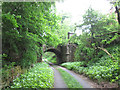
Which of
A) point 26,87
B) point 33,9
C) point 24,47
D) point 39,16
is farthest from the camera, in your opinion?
point 24,47

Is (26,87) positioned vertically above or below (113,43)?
below

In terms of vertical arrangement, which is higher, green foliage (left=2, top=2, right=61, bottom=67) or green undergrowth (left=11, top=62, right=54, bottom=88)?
green foliage (left=2, top=2, right=61, bottom=67)

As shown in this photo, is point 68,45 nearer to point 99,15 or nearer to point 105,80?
point 99,15

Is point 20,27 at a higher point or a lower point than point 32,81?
higher

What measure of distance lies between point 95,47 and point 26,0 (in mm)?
7195

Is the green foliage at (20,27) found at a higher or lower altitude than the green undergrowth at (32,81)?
higher

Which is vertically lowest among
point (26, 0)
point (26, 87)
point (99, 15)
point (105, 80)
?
point (105, 80)

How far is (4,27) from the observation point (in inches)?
120

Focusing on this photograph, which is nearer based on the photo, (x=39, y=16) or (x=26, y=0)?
(x=26, y=0)

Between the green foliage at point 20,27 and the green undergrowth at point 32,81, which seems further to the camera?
the green undergrowth at point 32,81

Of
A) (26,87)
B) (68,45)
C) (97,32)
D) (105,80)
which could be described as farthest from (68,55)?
(26,87)

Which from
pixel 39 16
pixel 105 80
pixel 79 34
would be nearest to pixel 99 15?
pixel 79 34

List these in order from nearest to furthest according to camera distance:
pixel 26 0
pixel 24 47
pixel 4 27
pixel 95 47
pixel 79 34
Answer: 1. pixel 4 27
2. pixel 26 0
3. pixel 24 47
4. pixel 95 47
5. pixel 79 34

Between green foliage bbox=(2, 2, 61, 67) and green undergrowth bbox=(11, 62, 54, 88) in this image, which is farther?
green undergrowth bbox=(11, 62, 54, 88)
